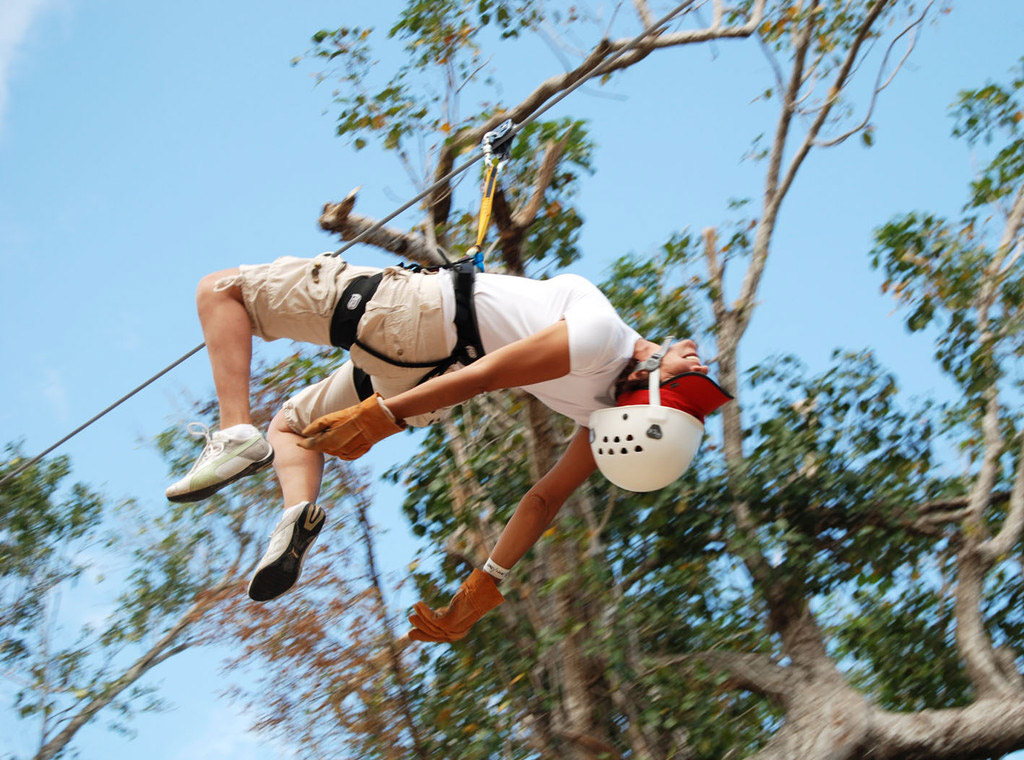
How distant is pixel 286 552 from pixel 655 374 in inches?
38.7

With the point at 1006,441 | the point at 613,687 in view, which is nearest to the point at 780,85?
the point at 1006,441

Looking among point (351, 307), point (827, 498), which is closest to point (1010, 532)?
point (827, 498)

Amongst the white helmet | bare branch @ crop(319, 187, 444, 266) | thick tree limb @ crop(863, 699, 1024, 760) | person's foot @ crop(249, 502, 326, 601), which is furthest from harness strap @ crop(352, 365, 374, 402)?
thick tree limb @ crop(863, 699, 1024, 760)

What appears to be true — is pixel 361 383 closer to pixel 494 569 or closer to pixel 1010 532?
pixel 494 569

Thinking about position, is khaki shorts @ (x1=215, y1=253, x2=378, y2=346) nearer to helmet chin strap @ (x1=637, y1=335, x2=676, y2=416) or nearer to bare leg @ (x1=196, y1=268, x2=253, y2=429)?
bare leg @ (x1=196, y1=268, x2=253, y2=429)

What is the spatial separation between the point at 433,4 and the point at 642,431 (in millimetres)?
3576

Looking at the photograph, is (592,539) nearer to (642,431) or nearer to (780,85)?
(642,431)

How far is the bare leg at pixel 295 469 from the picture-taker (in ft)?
9.00

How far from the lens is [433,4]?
545cm

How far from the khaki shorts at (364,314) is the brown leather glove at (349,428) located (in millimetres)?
249

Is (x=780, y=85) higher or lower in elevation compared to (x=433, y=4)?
lower

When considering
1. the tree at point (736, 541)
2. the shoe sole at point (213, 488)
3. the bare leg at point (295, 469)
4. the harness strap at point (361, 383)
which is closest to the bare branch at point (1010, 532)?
the tree at point (736, 541)

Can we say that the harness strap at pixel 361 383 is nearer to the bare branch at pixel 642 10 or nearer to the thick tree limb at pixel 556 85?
the thick tree limb at pixel 556 85

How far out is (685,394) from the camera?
8.69ft
